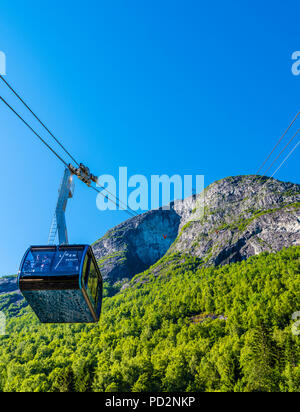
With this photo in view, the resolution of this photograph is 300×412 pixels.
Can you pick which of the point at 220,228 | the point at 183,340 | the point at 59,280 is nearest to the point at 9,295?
the point at 220,228

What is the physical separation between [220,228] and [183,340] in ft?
290

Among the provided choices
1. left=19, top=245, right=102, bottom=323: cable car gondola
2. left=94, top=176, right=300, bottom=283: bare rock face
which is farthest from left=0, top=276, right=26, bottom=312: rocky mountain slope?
left=19, top=245, right=102, bottom=323: cable car gondola

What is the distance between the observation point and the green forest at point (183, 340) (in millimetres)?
42469

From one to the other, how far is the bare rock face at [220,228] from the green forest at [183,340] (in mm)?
10021

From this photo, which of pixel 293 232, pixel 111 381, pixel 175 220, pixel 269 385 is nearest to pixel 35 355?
pixel 111 381

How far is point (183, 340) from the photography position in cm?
6419

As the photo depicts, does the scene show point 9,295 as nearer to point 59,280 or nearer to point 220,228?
point 220,228

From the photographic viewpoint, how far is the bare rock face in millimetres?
118750

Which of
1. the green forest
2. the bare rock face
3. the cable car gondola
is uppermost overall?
the bare rock face

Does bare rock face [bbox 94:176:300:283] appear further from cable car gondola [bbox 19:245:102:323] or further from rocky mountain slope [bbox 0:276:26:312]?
cable car gondola [bbox 19:245:102:323]

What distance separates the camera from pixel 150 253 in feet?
616

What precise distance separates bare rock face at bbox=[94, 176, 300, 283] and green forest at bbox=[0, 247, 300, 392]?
10021 mm

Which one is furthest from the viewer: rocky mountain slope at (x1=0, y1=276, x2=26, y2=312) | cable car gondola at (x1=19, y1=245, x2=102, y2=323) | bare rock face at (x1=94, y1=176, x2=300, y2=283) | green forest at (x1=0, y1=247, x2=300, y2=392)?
rocky mountain slope at (x1=0, y1=276, x2=26, y2=312)

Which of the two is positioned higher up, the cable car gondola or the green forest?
the cable car gondola
